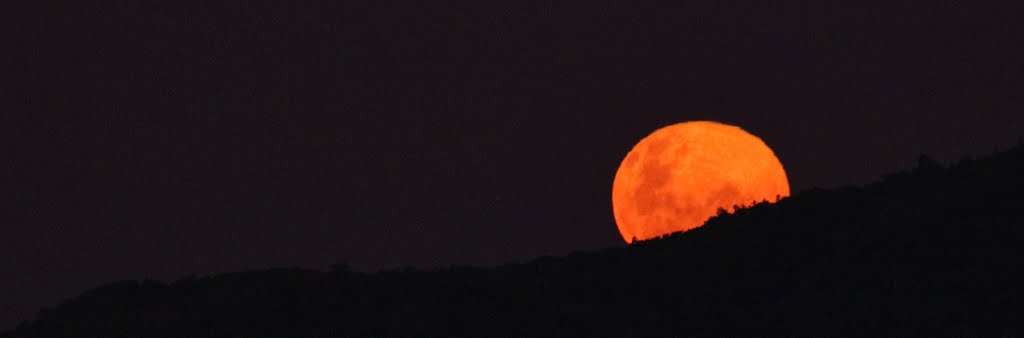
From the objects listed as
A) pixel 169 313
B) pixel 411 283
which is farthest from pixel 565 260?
pixel 169 313

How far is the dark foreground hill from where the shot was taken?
69.7 ft

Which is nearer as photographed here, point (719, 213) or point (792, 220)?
point (792, 220)

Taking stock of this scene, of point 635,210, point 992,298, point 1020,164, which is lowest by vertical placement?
point 992,298

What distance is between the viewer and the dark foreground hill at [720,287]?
69.7 ft

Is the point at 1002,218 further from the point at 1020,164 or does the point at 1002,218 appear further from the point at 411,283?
the point at 411,283

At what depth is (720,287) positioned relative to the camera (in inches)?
940

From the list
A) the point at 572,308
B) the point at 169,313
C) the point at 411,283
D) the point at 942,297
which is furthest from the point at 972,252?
the point at 169,313

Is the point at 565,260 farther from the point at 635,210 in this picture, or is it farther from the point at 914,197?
the point at 635,210

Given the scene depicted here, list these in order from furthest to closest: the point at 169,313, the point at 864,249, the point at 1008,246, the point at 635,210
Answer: the point at 635,210, the point at 169,313, the point at 864,249, the point at 1008,246

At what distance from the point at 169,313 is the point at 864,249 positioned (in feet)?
51.2

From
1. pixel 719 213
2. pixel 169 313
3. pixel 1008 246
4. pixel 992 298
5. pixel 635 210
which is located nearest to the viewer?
pixel 992 298

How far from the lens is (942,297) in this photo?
68.5 ft

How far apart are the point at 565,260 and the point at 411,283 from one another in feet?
13.0

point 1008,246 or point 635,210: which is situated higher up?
point 635,210
